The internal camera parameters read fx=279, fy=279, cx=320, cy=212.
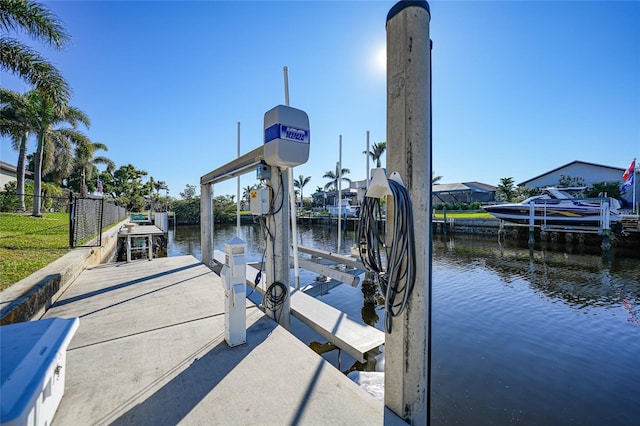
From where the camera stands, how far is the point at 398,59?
5.73 feet

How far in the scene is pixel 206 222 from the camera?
261 inches

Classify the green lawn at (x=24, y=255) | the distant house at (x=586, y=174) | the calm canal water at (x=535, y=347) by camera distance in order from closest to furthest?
the calm canal water at (x=535, y=347)
the green lawn at (x=24, y=255)
the distant house at (x=586, y=174)

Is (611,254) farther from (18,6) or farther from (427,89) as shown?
(18,6)

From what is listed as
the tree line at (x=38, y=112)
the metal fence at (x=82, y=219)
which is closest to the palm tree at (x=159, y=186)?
the tree line at (x=38, y=112)

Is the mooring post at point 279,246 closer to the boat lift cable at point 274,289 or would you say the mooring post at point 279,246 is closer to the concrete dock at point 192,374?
the boat lift cable at point 274,289

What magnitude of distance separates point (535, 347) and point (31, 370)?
6026 mm

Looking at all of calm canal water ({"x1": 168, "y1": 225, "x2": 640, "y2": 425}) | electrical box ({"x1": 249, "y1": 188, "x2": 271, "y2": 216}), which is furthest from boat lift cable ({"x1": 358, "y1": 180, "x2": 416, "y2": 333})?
calm canal water ({"x1": 168, "y1": 225, "x2": 640, "y2": 425})

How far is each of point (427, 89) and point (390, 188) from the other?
2.15 ft

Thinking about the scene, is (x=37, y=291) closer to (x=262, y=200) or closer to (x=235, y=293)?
(x=235, y=293)

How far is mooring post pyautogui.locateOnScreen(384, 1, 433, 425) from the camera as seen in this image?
5.58 feet

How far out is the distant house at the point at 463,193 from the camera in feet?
124

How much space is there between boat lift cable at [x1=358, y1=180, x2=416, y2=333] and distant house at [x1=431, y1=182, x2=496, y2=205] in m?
38.4

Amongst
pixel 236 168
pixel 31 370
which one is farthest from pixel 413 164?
pixel 236 168

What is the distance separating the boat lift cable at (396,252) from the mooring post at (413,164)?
5 cm
